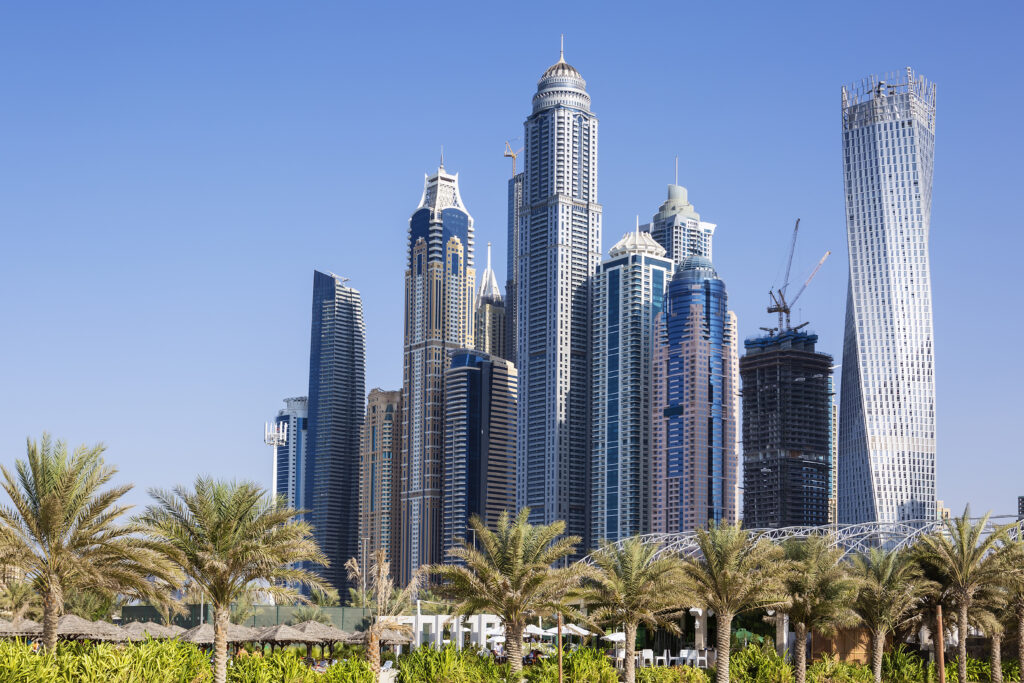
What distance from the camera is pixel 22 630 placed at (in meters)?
50.2

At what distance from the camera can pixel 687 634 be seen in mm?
65812

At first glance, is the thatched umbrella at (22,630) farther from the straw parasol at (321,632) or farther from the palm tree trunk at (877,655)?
the palm tree trunk at (877,655)

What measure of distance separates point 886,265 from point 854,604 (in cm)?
13185

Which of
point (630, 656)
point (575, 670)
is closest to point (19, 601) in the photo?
point (575, 670)

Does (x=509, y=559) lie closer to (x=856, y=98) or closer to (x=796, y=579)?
(x=796, y=579)

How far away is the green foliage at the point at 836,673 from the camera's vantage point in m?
50.8

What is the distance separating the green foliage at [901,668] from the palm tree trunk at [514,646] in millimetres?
19048

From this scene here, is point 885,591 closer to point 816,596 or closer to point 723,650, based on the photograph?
point 816,596

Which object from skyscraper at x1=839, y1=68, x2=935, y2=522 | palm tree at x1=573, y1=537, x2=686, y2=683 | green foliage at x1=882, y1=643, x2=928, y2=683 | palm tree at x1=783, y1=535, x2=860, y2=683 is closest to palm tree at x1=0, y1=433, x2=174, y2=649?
palm tree at x1=573, y1=537, x2=686, y2=683

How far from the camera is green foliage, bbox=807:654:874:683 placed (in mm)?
50844

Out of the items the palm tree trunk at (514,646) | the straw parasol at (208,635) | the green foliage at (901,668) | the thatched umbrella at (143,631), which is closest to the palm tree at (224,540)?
the palm tree trunk at (514,646)

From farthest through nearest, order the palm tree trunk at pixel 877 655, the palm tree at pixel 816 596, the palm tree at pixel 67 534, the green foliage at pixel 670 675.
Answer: the palm tree trunk at pixel 877 655, the green foliage at pixel 670 675, the palm tree at pixel 816 596, the palm tree at pixel 67 534

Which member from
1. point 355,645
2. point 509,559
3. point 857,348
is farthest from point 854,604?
point 857,348

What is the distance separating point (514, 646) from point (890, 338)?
13766cm
